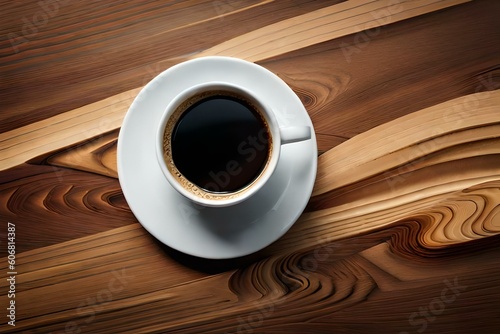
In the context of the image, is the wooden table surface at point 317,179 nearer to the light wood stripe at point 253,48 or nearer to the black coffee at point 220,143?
the light wood stripe at point 253,48

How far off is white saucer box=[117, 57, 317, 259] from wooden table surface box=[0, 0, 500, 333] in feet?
0.36

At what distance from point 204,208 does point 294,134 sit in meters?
0.22

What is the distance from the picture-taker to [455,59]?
966 millimetres

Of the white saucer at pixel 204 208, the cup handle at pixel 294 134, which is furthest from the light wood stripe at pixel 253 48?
the cup handle at pixel 294 134

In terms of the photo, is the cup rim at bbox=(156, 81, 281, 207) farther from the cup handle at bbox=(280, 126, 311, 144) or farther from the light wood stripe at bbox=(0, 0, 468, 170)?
the light wood stripe at bbox=(0, 0, 468, 170)

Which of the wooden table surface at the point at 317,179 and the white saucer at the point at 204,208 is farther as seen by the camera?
the wooden table surface at the point at 317,179

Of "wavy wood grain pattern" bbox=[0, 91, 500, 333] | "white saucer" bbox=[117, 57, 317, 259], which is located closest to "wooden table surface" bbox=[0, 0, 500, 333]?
"wavy wood grain pattern" bbox=[0, 91, 500, 333]

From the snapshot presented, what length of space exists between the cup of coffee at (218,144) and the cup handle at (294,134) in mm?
29

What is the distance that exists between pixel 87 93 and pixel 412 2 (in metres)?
0.76

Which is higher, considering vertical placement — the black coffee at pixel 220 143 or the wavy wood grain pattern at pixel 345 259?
the black coffee at pixel 220 143

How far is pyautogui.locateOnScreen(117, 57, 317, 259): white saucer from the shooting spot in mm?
811

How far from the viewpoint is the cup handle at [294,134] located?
76 cm

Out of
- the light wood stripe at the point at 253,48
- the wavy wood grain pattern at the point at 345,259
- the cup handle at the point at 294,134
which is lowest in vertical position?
the wavy wood grain pattern at the point at 345,259

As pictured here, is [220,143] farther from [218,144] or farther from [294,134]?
[294,134]
